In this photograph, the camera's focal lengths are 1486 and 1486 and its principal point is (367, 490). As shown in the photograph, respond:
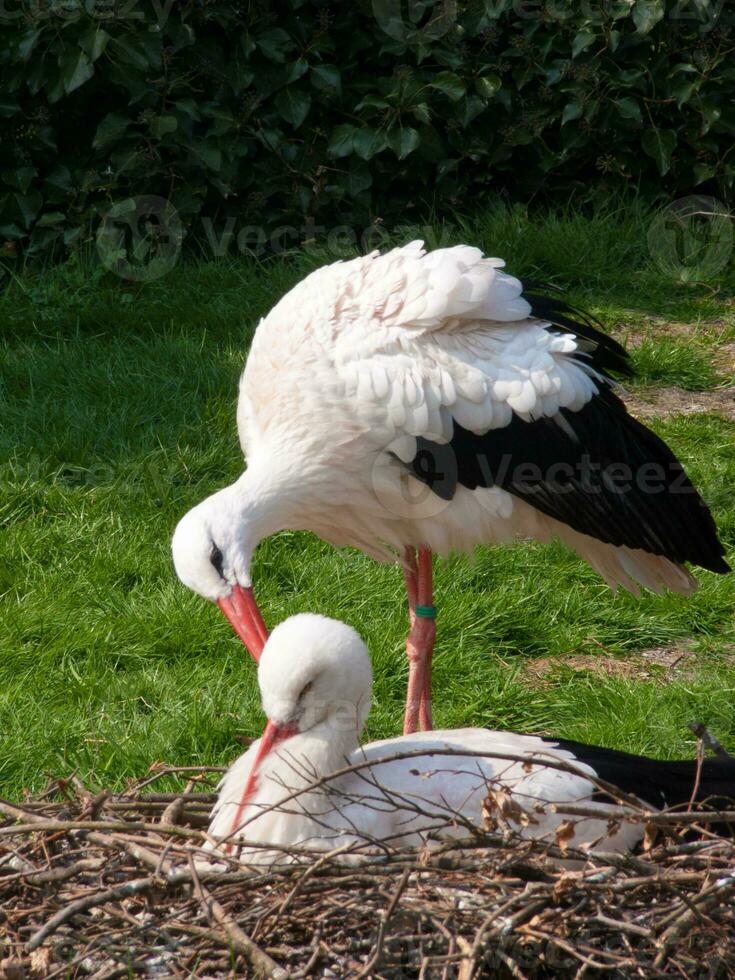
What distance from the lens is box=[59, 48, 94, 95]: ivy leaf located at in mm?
6746

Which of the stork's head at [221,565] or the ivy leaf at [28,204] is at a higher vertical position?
the ivy leaf at [28,204]

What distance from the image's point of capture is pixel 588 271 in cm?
712

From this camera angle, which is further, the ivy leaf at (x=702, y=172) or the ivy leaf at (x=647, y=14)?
the ivy leaf at (x=702, y=172)

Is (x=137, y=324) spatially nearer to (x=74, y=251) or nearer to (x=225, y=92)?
(x=74, y=251)

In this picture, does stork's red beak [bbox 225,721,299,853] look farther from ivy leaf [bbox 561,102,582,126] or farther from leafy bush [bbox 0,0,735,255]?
ivy leaf [bbox 561,102,582,126]

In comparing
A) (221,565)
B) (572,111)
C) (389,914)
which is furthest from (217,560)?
(572,111)

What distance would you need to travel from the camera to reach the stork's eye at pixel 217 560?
12.4 feet

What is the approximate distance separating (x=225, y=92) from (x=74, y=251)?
1066 mm

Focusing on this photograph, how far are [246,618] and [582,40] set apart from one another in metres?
4.32

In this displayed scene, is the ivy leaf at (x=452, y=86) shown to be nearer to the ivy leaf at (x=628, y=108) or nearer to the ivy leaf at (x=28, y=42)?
the ivy leaf at (x=628, y=108)

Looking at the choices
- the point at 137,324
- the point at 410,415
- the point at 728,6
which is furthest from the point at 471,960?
the point at 728,6

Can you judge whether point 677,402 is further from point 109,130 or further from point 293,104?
point 109,130

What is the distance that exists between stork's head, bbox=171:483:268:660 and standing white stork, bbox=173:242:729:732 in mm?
25

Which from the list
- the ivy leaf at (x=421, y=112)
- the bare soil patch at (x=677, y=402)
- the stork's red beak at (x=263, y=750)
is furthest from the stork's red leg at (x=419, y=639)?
the ivy leaf at (x=421, y=112)
